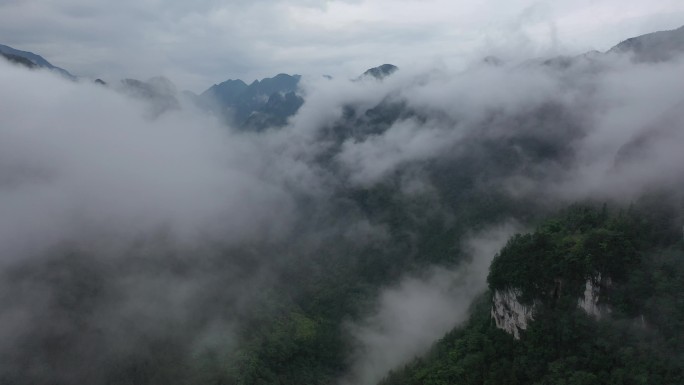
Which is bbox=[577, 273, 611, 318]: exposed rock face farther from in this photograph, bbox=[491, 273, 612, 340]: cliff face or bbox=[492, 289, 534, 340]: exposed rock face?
bbox=[492, 289, 534, 340]: exposed rock face

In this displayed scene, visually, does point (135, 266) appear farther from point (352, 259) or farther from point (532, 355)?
point (532, 355)

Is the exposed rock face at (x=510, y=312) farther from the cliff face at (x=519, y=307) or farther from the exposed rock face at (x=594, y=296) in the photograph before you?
the exposed rock face at (x=594, y=296)

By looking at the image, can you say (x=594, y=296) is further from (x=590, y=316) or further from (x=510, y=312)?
(x=510, y=312)

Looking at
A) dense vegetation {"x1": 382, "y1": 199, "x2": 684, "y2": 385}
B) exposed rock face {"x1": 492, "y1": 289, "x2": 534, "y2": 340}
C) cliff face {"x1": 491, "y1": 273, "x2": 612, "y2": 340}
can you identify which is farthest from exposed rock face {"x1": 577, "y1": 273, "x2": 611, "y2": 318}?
exposed rock face {"x1": 492, "y1": 289, "x2": 534, "y2": 340}

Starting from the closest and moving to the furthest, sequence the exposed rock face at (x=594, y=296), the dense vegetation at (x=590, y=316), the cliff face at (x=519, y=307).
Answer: the dense vegetation at (x=590, y=316) < the exposed rock face at (x=594, y=296) < the cliff face at (x=519, y=307)

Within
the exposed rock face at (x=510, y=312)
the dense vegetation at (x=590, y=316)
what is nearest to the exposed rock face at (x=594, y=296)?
the dense vegetation at (x=590, y=316)

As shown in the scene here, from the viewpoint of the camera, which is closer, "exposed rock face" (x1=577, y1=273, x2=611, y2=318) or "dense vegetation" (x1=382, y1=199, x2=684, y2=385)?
"dense vegetation" (x1=382, y1=199, x2=684, y2=385)

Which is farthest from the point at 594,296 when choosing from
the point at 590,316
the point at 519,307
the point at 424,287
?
the point at 424,287
